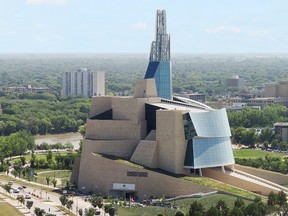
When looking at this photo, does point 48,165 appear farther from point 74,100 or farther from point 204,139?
point 74,100

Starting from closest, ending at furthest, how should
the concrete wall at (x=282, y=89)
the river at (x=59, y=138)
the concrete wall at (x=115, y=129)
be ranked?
the concrete wall at (x=115, y=129) < the river at (x=59, y=138) < the concrete wall at (x=282, y=89)

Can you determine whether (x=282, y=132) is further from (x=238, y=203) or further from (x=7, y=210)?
(x=7, y=210)

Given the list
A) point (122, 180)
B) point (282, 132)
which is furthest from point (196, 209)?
point (282, 132)

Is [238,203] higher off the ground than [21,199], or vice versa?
[238,203]

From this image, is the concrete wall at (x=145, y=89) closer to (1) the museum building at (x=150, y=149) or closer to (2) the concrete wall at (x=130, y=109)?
(1) the museum building at (x=150, y=149)

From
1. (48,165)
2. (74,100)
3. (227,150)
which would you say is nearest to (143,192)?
(227,150)

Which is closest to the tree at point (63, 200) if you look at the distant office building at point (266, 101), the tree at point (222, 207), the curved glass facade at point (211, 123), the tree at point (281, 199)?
the curved glass facade at point (211, 123)
